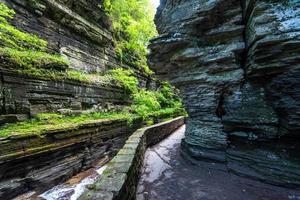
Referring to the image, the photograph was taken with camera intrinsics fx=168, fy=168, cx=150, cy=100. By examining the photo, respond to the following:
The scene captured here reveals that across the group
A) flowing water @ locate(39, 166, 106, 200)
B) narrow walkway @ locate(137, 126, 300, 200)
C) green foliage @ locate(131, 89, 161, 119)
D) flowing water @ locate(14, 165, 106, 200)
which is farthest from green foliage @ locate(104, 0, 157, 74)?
narrow walkway @ locate(137, 126, 300, 200)

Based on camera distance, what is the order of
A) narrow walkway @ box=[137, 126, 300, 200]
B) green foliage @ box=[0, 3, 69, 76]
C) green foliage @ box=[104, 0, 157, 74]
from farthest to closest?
green foliage @ box=[104, 0, 157, 74] → green foliage @ box=[0, 3, 69, 76] → narrow walkway @ box=[137, 126, 300, 200]

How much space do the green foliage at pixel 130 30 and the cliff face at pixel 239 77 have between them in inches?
316

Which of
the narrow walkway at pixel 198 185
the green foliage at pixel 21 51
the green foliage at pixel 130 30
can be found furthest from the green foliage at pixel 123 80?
the narrow walkway at pixel 198 185

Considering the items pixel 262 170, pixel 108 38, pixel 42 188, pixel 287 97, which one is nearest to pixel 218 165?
pixel 262 170

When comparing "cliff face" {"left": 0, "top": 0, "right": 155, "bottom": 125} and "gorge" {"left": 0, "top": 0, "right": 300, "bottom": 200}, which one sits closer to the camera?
"gorge" {"left": 0, "top": 0, "right": 300, "bottom": 200}

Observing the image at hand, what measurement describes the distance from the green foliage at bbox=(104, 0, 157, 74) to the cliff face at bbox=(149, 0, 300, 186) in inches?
316

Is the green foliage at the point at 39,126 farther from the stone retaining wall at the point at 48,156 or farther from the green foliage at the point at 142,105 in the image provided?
the green foliage at the point at 142,105

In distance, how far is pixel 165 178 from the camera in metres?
4.69

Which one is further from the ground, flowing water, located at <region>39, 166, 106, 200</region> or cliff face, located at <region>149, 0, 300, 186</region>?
cliff face, located at <region>149, 0, 300, 186</region>

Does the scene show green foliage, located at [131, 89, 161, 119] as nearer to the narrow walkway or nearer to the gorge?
the gorge

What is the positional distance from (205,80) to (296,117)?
2.41 meters

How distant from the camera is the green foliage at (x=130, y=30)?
44.2 feet

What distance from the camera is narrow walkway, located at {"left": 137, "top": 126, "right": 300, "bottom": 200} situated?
3709 mm

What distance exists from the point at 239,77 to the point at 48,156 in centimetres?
588
